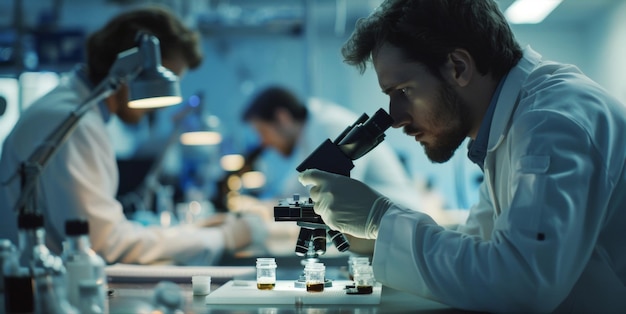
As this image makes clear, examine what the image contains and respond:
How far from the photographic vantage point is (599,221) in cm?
136

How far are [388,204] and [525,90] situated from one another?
402 mm

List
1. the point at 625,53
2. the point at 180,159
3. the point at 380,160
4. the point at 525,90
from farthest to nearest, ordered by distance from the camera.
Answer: the point at 180,159 < the point at 625,53 < the point at 380,160 < the point at 525,90

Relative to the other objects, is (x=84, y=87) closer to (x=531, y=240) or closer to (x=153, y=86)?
(x=153, y=86)

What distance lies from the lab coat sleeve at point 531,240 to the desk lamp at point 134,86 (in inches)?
30.4

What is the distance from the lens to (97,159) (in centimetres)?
238

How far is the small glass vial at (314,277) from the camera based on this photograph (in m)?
1.57

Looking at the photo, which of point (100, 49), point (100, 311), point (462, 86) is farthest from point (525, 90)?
point (100, 49)

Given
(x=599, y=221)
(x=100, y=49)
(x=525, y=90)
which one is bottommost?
(x=599, y=221)

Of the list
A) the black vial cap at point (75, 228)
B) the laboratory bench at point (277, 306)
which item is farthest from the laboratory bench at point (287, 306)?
the black vial cap at point (75, 228)

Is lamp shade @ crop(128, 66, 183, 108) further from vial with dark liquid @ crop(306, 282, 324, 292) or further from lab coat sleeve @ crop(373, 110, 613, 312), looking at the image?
lab coat sleeve @ crop(373, 110, 613, 312)

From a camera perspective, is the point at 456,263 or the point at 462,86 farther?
the point at 462,86

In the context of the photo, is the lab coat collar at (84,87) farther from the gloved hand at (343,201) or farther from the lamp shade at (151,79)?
the gloved hand at (343,201)

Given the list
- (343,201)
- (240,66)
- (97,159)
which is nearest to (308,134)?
(97,159)

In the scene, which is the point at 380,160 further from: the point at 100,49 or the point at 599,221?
the point at 599,221
